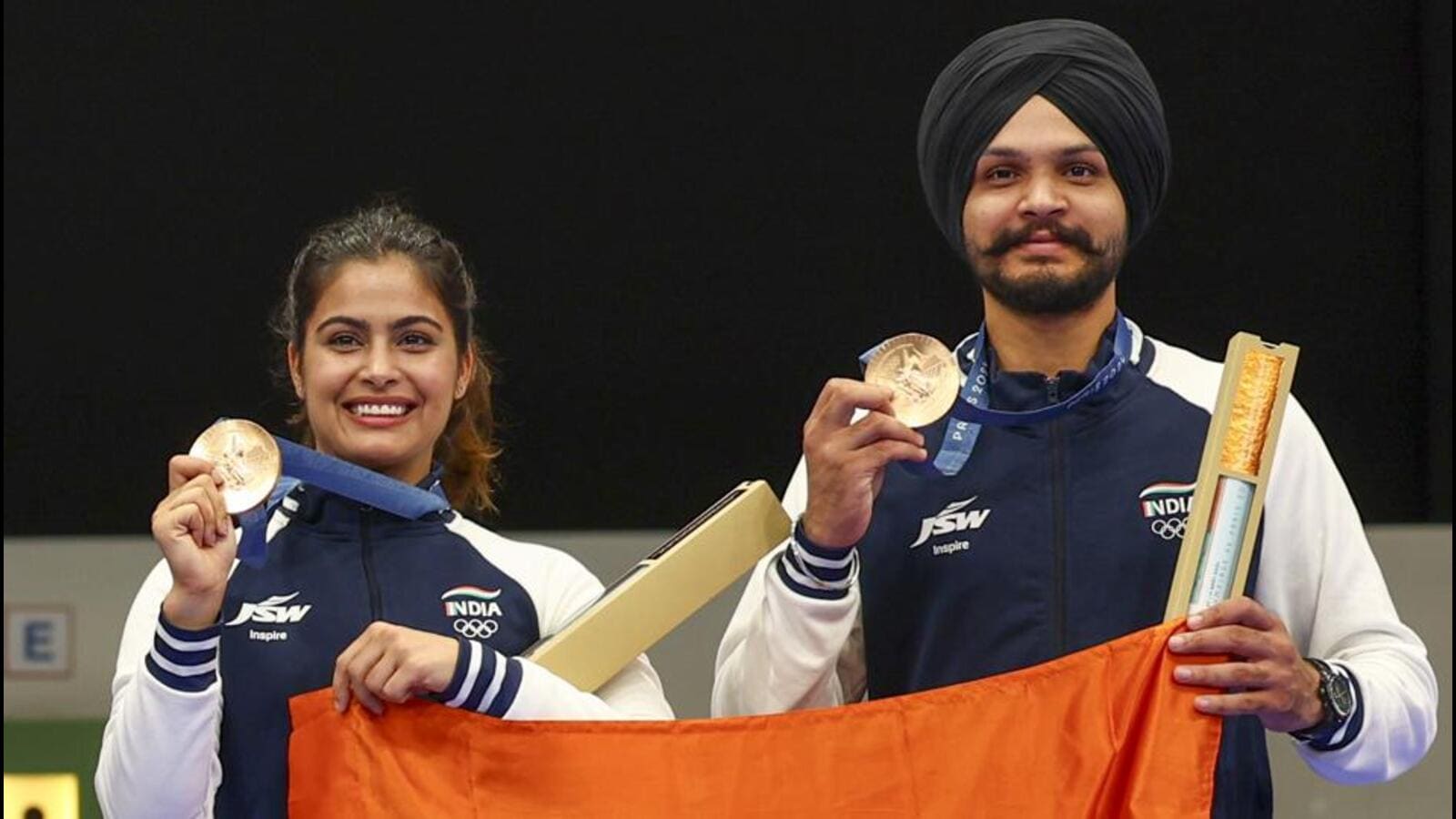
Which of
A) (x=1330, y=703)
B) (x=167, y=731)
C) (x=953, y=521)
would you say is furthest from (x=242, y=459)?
(x=1330, y=703)

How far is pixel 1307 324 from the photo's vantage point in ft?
14.2

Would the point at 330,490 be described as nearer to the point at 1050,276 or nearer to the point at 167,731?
the point at 167,731

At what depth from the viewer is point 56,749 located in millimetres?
→ 4203

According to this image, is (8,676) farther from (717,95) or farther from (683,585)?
(683,585)

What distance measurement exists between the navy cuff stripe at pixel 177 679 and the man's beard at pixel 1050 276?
0.85 m

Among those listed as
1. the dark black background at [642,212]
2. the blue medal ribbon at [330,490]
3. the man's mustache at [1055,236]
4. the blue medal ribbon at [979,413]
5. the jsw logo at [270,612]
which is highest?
the dark black background at [642,212]

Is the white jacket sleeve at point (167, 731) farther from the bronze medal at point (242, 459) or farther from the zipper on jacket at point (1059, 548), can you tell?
the zipper on jacket at point (1059, 548)

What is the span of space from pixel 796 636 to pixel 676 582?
0.17 meters

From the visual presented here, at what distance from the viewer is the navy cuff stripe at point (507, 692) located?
92.2 inches

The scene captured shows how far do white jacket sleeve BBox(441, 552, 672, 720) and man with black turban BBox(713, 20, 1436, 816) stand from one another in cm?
9

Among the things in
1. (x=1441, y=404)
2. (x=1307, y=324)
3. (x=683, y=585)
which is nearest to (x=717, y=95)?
(x=1307, y=324)

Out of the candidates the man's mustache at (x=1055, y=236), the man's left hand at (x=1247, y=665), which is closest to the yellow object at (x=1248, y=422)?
the man's left hand at (x=1247, y=665)

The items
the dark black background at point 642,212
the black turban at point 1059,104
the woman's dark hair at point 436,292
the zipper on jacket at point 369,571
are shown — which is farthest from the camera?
the dark black background at point 642,212

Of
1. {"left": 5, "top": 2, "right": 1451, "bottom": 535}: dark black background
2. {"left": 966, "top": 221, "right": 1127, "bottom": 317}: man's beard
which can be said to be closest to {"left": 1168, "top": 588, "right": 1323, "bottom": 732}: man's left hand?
{"left": 966, "top": 221, "right": 1127, "bottom": 317}: man's beard
